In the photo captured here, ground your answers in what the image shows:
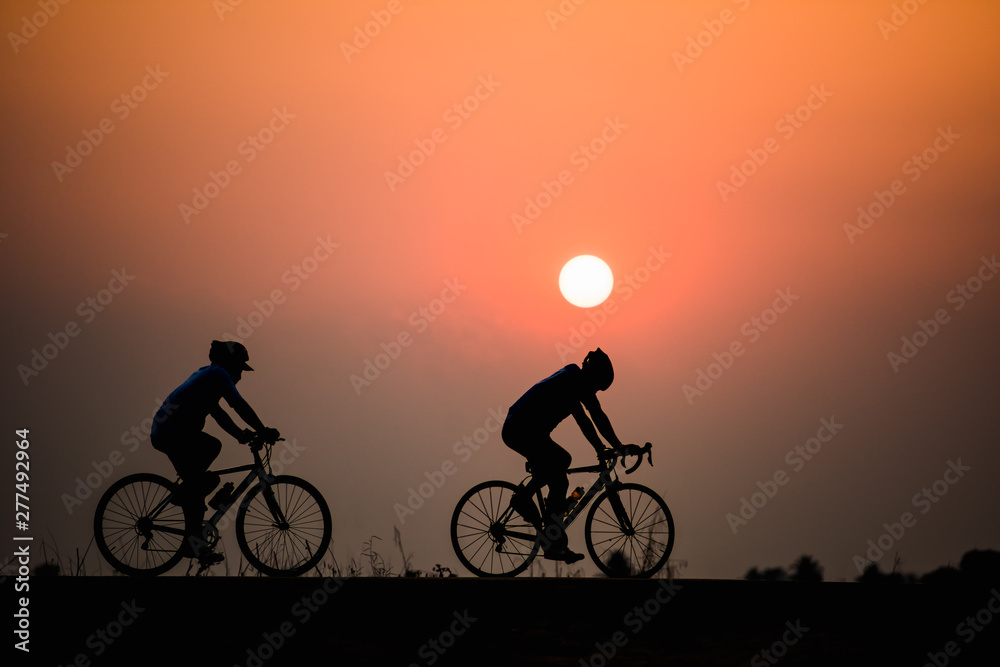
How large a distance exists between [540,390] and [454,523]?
172 centimetres

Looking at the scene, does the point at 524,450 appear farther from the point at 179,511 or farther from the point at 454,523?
the point at 179,511

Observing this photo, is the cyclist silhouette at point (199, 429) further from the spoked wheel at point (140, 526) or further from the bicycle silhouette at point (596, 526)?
the bicycle silhouette at point (596, 526)

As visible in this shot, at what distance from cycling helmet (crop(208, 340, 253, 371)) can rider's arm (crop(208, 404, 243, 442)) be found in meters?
0.46

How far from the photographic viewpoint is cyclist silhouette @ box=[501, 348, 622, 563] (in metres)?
9.15

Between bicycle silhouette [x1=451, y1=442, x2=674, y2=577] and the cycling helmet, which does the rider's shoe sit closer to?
bicycle silhouette [x1=451, y1=442, x2=674, y2=577]

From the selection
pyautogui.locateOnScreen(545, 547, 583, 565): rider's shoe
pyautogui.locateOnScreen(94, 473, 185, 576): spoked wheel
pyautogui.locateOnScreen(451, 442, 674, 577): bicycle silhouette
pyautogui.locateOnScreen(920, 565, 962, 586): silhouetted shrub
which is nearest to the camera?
pyautogui.locateOnScreen(920, 565, 962, 586): silhouetted shrub

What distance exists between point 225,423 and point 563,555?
3.73 metres

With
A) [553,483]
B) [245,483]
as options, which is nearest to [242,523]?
[245,483]

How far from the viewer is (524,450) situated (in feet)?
30.3

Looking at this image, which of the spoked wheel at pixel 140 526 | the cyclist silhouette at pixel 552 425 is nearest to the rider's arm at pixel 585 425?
the cyclist silhouette at pixel 552 425

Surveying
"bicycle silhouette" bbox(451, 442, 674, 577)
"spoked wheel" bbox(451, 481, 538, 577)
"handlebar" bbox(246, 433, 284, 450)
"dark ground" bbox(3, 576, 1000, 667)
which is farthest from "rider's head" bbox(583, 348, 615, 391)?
"handlebar" bbox(246, 433, 284, 450)

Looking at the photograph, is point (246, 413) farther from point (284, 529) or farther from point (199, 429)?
point (284, 529)

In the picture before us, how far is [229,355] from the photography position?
8.90 meters

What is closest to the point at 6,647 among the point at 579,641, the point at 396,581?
the point at 396,581
